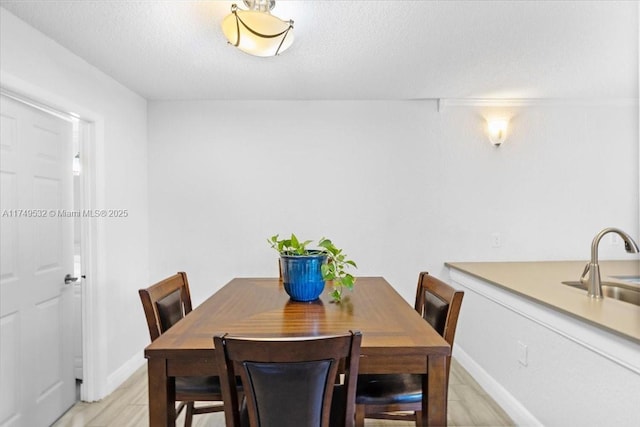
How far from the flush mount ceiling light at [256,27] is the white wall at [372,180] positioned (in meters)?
1.50

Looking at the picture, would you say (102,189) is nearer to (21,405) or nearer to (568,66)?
(21,405)

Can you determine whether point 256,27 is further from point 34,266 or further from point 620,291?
point 620,291

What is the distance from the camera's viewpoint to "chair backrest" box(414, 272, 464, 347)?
1.63 m

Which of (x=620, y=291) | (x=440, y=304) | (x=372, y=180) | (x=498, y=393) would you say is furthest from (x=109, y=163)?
(x=620, y=291)

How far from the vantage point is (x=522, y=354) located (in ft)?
7.15

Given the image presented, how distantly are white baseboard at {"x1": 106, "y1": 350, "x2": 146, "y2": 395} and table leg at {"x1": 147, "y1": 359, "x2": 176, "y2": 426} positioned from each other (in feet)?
5.44

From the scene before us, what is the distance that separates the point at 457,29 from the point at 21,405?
10.1ft

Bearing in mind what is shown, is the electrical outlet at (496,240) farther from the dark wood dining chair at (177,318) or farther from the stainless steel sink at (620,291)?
the dark wood dining chair at (177,318)

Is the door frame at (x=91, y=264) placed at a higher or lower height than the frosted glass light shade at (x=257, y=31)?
lower

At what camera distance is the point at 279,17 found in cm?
187

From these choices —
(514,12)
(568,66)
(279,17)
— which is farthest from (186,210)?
(568,66)

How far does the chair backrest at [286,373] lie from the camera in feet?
3.49

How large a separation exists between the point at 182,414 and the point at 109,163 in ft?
5.87

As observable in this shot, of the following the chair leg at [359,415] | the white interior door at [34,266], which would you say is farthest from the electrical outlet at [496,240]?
the white interior door at [34,266]
